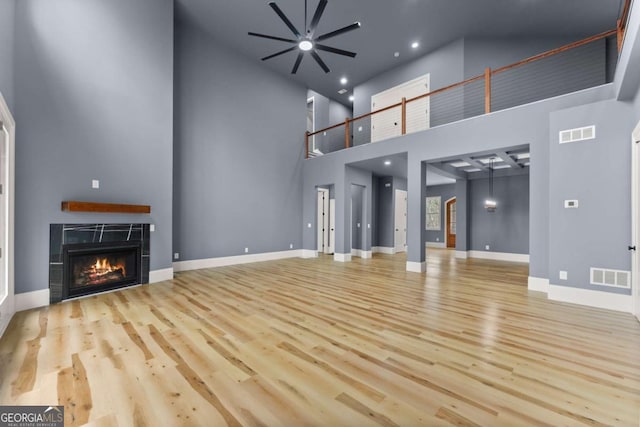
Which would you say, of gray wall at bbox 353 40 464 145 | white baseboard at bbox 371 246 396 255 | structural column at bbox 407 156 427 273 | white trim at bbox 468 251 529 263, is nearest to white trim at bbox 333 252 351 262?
structural column at bbox 407 156 427 273

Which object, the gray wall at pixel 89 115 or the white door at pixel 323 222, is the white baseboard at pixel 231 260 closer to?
the gray wall at pixel 89 115

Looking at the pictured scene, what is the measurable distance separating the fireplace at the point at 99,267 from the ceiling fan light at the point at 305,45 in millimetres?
4714

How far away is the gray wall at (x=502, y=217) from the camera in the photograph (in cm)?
878

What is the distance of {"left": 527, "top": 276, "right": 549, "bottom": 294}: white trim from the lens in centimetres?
468

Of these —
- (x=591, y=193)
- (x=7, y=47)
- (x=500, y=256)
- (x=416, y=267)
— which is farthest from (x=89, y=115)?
(x=500, y=256)

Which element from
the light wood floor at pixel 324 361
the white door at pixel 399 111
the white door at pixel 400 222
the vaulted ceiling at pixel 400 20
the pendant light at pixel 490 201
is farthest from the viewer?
the white door at pixel 400 222

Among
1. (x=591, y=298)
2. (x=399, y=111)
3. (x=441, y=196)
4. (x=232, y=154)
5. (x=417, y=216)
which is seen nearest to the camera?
(x=591, y=298)

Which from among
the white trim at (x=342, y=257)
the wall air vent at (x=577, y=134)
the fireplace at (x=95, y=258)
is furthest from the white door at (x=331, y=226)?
the wall air vent at (x=577, y=134)

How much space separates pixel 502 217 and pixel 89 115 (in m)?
10.9

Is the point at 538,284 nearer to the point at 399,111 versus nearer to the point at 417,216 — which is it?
the point at 417,216

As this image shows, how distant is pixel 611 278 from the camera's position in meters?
3.76

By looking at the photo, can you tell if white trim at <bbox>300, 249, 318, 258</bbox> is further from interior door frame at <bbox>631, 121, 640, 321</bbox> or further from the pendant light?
interior door frame at <bbox>631, 121, 640, 321</bbox>

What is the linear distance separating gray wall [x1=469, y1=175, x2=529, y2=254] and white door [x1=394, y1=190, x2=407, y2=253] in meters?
2.33

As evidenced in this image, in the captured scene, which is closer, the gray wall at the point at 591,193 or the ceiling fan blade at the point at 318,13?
the gray wall at the point at 591,193
